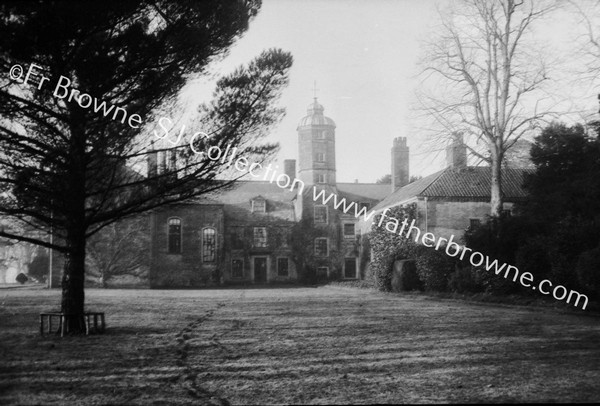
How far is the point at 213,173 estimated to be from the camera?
1146 cm

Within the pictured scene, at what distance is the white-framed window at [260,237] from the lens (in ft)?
137

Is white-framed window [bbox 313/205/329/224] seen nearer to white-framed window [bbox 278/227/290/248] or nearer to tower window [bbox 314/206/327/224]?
tower window [bbox 314/206/327/224]

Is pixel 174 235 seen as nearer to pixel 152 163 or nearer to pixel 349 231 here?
→ pixel 349 231

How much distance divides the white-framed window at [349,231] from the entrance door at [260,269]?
23.1ft

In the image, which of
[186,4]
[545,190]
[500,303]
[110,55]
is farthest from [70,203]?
[545,190]

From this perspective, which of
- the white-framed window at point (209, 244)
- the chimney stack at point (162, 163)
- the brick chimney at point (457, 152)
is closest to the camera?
the chimney stack at point (162, 163)

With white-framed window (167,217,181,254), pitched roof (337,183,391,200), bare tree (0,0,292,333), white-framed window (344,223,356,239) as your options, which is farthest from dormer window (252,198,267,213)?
bare tree (0,0,292,333)

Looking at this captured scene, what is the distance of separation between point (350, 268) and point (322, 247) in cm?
286

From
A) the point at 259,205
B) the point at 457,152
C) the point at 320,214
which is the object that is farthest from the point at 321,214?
the point at 457,152

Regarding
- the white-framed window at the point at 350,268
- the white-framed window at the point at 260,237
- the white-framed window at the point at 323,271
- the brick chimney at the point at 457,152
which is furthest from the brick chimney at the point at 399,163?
the white-framed window at the point at 260,237

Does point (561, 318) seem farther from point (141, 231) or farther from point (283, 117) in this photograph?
point (141, 231)

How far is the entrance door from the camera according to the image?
41500mm

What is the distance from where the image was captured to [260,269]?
4166 cm

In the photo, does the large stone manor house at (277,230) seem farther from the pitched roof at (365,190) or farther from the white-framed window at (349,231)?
the pitched roof at (365,190)
